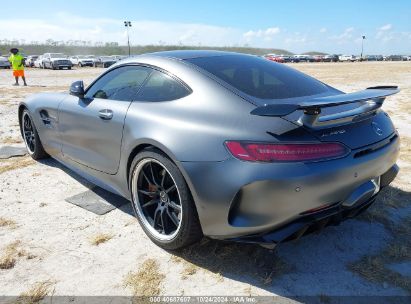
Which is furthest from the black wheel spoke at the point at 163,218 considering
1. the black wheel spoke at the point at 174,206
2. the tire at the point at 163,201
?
the black wheel spoke at the point at 174,206

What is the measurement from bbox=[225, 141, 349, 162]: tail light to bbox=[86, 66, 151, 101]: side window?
4.16ft

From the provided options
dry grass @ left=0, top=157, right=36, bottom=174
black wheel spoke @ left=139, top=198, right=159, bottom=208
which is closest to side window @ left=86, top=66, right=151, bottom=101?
black wheel spoke @ left=139, top=198, right=159, bottom=208

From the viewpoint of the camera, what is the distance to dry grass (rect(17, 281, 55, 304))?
2.36 metres

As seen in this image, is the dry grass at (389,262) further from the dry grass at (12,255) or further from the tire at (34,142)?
the tire at (34,142)

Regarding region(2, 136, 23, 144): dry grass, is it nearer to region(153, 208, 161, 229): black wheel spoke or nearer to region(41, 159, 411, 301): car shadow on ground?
region(153, 208, 161, 229): black wheel spoke

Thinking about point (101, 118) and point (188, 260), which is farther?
point (101, 118)

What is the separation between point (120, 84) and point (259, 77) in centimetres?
128

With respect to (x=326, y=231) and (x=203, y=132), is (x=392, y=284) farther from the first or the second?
(x=203, y=132)

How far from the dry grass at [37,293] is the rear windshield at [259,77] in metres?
1.84

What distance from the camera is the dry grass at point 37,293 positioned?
2.36 metres

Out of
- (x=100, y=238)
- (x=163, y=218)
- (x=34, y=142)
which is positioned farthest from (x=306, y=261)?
(x=34, y=142)

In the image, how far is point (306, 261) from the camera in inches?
106

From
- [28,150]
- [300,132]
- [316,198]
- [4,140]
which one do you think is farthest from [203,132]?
[4,140]

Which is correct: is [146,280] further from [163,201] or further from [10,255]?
[10,255]
